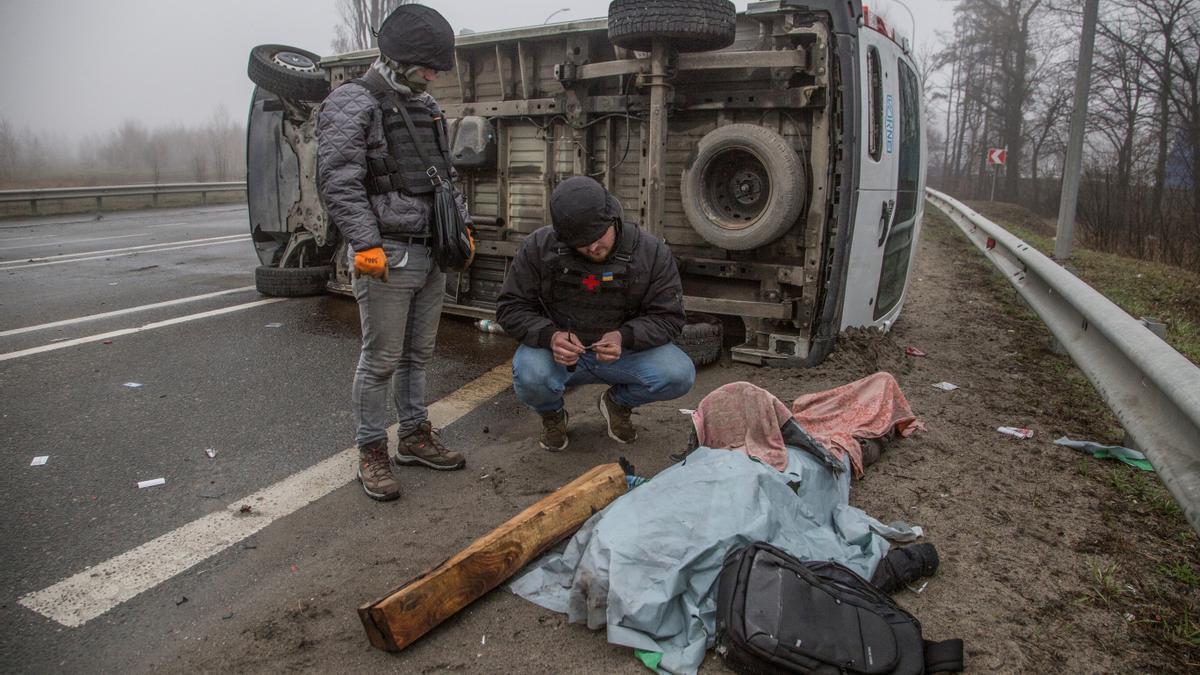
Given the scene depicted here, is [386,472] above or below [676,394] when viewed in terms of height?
below

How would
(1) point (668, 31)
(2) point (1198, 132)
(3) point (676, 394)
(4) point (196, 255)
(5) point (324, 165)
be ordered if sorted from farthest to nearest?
(2) point (1198, 132) < (4) point (196, 255) < (1) point (668, 31) < (3) point (676, 394) < (5) point (324, 165)

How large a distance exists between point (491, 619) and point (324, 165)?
6.35ft

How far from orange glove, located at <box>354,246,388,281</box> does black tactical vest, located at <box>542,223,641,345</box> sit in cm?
81

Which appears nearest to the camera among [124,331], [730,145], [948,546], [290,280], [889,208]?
[948,546]

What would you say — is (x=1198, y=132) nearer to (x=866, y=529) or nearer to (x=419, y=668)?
(x=866, y=529)

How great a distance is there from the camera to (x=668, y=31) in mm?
4855

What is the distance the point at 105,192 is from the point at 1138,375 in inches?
776

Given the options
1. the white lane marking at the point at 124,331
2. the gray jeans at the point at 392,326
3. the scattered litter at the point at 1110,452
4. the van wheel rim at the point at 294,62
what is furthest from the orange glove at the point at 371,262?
the van wheel rim at the point at 294,62

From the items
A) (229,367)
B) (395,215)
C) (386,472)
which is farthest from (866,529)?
(229,367)

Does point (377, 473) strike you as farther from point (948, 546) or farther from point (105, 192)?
point (105, 192)

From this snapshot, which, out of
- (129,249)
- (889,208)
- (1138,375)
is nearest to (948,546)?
(1138,375)

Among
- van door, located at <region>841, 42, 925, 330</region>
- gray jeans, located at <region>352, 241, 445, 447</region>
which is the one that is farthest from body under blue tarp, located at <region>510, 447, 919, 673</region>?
van door, located at <region>841, 42, 925, 330</region>

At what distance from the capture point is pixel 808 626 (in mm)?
2150

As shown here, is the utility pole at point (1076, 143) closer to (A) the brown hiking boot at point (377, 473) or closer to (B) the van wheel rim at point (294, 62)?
(B) the van wheel rim at point (294, 62)
